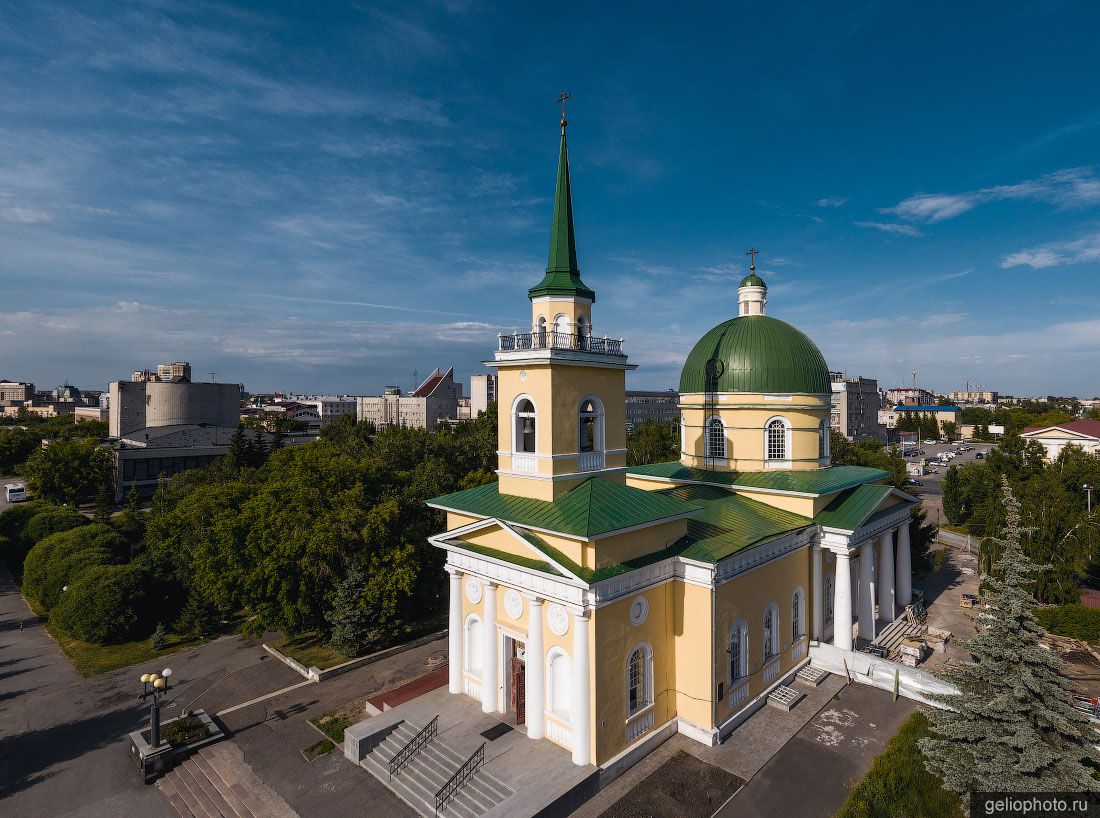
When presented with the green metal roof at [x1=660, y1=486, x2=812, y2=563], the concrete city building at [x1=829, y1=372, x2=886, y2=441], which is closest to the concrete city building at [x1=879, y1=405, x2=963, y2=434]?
the concrete city building at [x1=829, y1=372, x2=886, y2=441]

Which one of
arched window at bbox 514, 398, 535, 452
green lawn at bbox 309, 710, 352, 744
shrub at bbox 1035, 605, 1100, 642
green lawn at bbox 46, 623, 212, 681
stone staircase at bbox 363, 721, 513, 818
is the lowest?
green lawn at bbox 46, 623, 212, 681

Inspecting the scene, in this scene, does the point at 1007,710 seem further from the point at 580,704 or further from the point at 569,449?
the point at 569,449

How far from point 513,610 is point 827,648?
11652mm

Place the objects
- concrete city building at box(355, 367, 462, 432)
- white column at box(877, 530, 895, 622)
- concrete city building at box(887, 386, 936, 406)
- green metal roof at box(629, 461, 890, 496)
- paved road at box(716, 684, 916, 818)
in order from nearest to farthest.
Result: paved road at box(716, 684, 916, 818) → green metal roof at box(629, 461, 890, 496) → white column at box(877, 530, 895, 622) → concrete city building at box(355, 367, 462, 432) → concrete city building at box(887, 386, 936, 406)

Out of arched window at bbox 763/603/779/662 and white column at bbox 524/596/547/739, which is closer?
white column at bbox 524/596/547/739

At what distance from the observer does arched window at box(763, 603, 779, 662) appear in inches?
702

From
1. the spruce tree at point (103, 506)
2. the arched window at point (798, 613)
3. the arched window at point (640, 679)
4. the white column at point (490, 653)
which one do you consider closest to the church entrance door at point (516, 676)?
the white column at point (490, 653)

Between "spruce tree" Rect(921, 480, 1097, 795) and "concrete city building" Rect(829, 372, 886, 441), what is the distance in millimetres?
77667

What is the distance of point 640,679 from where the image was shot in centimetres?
1496

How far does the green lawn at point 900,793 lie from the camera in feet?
38.2

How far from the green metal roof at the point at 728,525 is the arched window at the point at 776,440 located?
2.61 m

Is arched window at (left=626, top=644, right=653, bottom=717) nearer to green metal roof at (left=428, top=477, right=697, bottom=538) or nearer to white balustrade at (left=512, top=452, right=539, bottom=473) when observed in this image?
green metal roof at (left=428, top=477, right=697, bottom=538)

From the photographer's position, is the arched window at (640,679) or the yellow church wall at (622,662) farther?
the arched window at (640,679)

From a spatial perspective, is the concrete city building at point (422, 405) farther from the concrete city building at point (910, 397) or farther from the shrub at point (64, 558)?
the concrete city building at point (910, 397)
